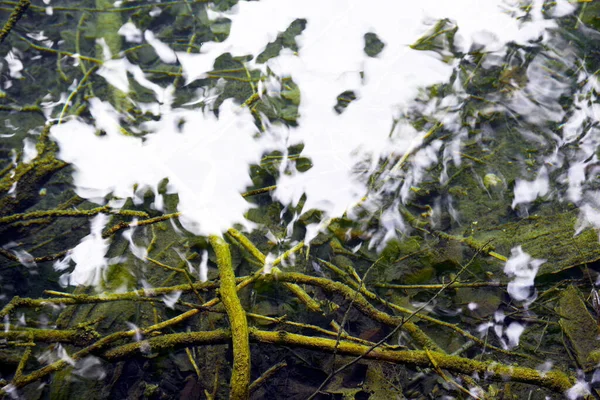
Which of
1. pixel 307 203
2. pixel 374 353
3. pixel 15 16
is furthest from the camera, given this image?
pixel 15 16

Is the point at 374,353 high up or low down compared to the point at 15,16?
down

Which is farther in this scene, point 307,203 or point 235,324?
point 307,203

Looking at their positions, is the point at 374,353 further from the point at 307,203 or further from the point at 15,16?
the point at 15,16

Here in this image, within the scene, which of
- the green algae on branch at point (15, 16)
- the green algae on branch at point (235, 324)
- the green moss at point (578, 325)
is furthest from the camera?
the green algae on branch at point (15, 16)

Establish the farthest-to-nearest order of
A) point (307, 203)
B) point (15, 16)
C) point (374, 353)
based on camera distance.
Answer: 1. point (15, 16)
2. point (307, 203)
3. point (374, 353)

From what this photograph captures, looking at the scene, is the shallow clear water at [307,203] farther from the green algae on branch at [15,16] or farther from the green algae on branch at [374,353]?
the green algae on branch at [15,16]

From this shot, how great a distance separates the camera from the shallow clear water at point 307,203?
69.4 inches

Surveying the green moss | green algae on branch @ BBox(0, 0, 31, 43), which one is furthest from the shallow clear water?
green algae on branch @ BBox(0, 0, 31, 43)

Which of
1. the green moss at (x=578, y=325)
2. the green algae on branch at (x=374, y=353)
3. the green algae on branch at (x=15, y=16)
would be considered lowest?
the green algae on branch at (x=374, y=353)

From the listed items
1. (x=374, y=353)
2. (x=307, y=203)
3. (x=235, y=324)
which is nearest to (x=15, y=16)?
(x=307, y=203)

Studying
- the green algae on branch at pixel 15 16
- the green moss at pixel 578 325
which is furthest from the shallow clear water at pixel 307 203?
the green algae on branch at pixel 15 16

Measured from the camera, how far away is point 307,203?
7.43 feet

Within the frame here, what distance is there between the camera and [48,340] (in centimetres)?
180

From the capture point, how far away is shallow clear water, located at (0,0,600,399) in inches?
69.4
